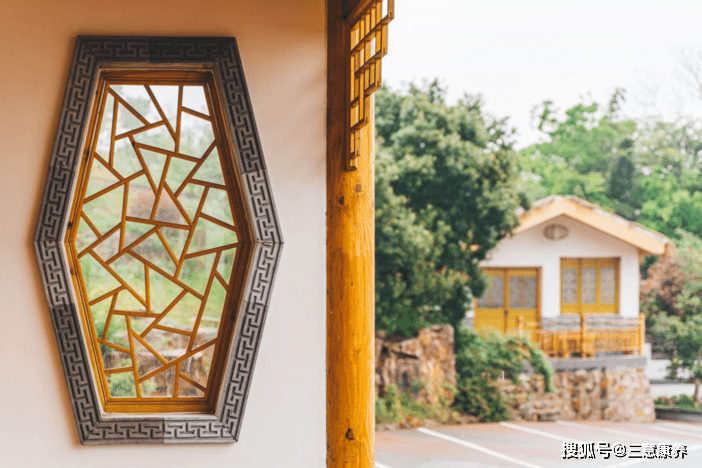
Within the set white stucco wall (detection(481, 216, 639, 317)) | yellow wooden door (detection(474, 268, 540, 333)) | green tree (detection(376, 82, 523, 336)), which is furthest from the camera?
yellow wooden door (detection(474, 268, 540, 333))

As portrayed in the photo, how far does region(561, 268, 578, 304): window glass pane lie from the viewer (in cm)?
912

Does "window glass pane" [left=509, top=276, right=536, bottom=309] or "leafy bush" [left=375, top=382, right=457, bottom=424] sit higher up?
"window glass pane" [left=509, top=276, right=536, bottom=309]

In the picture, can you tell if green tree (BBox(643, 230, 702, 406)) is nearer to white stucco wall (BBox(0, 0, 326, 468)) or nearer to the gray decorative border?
white stucco wall (BBox(0, 0, 326, 468))

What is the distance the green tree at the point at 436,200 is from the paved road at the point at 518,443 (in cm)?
113

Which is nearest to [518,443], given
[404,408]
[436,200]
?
[404,408]

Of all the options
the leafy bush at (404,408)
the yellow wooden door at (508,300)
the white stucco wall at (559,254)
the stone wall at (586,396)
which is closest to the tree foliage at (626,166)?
the white stucco wall at (559,254)

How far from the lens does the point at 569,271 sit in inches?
361

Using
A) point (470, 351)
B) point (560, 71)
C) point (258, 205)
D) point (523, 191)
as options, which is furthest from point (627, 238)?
point (258, 205)

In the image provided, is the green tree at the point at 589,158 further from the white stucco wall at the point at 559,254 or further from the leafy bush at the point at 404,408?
the leafy bush at the point at 404,408

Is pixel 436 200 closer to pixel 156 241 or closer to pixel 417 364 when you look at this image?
pixel 417 364

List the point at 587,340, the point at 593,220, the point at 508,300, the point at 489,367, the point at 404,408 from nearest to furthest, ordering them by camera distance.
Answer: the point at 404,408, the point at 489,367, the point at 587,340, the point at 593,220, the point at 508,300

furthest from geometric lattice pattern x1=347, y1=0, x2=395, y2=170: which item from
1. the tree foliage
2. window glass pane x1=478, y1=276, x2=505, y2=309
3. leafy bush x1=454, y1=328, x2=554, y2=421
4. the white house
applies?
the tree foliage

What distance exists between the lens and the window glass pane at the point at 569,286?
912 centimetres

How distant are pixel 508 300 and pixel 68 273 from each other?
7.62 meters
